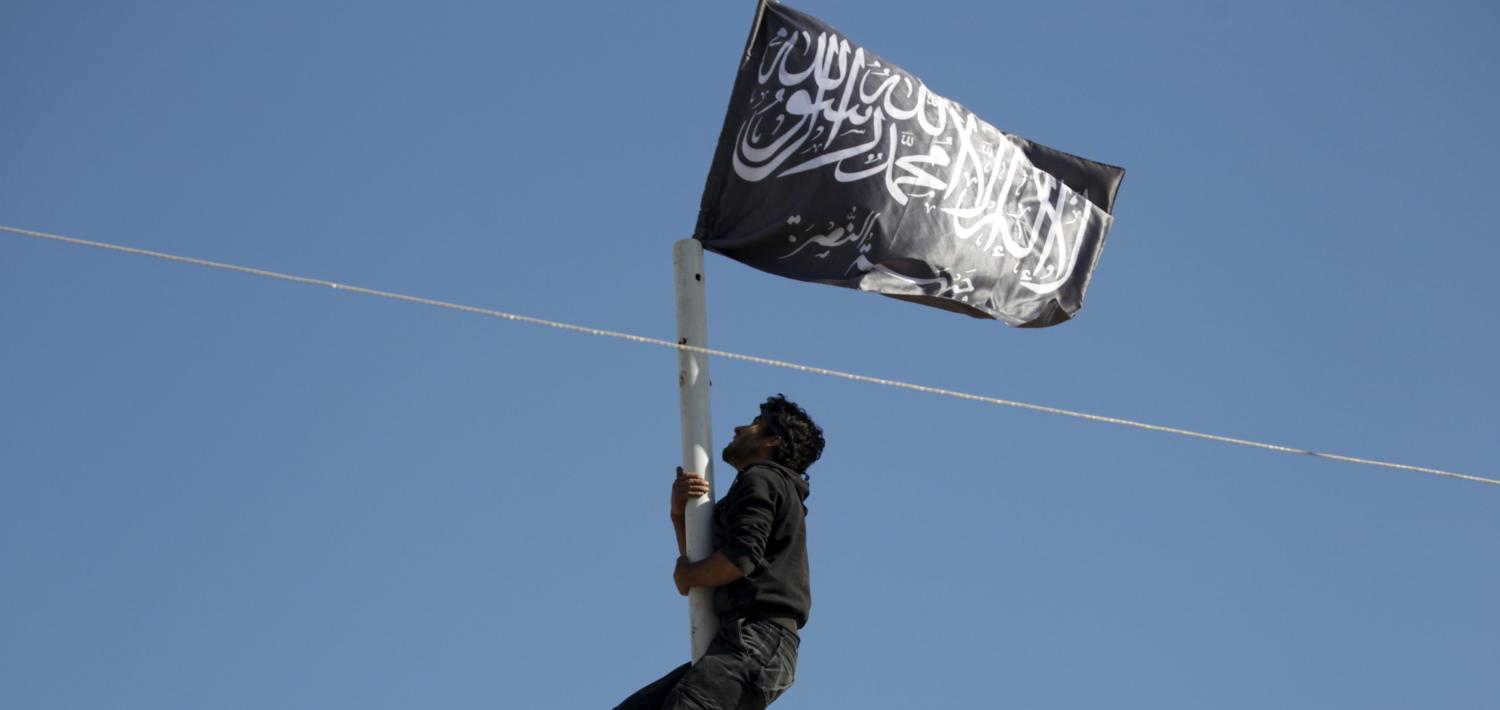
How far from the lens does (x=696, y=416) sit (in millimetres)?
7395

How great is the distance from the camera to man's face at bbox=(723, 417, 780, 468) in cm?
775

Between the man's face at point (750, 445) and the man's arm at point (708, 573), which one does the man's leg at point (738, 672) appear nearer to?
the man's arm at point (708, 573)

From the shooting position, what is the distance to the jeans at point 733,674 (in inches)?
271

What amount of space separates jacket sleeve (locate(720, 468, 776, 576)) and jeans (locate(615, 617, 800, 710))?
0.80 feet

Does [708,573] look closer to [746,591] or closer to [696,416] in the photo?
[746,591]

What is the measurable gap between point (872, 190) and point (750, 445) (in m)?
1.45

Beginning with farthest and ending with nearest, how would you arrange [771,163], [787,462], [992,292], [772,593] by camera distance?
[992,292] → [771,163] → [787,462] → [772,593]

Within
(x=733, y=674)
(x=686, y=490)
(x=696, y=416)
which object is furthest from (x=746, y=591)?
(x=696, y=416)

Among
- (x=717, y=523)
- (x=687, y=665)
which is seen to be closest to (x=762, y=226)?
(x=717, y=523)

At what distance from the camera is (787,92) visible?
854cm

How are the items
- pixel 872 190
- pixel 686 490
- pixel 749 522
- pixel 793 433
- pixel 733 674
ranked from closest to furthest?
pixel 733 674 → pixel 749 522 → pixel 686 490 → pixel 793 433 → pixel 872 190

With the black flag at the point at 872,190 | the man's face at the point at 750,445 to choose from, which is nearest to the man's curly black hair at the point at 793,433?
the man's face at the point at 750,445

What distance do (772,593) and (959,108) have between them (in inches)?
126

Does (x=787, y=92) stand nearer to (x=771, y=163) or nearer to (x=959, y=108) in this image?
(x=771, y=163)
